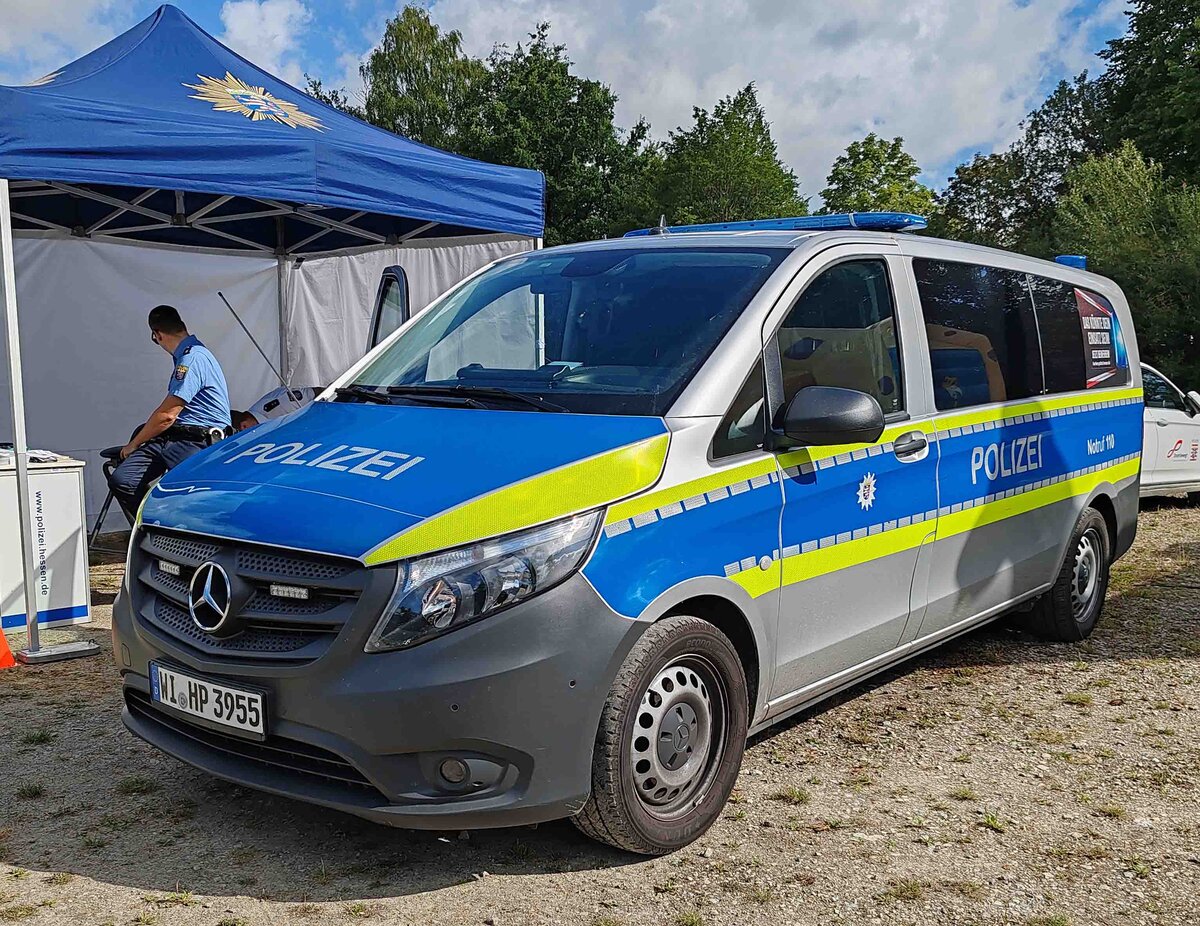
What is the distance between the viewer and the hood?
114 inches

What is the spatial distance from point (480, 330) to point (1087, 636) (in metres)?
3.72

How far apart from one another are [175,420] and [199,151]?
1.86 meters

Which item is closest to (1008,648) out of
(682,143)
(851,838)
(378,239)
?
(851,838)

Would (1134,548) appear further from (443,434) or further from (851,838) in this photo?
(443,434)

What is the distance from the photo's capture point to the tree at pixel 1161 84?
27.3 meters

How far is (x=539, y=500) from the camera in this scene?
2963 millimetres

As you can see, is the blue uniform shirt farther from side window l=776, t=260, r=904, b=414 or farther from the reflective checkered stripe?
the reflective checkered stripe

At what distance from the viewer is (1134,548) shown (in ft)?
29.1

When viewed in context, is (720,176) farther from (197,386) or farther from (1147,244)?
(197,386)

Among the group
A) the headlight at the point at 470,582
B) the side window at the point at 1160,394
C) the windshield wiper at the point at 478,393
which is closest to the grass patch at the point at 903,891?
the headlight at the point at 470,582

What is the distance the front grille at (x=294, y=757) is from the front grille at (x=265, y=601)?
0.24 m

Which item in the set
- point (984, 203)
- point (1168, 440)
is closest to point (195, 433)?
point (1168, 440)

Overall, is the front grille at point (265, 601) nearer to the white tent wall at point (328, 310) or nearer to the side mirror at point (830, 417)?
the side mirror at point (830, 417)

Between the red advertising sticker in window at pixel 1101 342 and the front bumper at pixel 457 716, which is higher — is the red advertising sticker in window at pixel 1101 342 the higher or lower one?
the higher one
